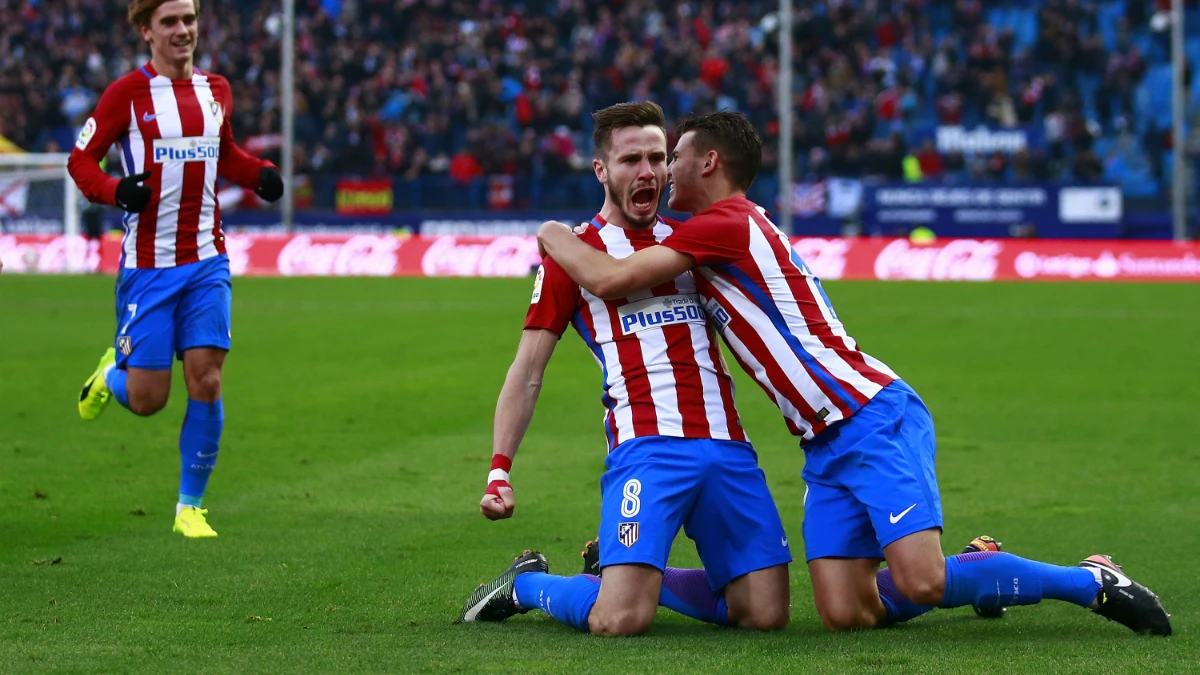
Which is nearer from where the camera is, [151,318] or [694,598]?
[694,598]

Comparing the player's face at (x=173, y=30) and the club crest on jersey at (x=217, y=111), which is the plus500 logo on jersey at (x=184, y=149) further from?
the player's face at (x=173, y=30)

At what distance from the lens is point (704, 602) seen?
5250 mm

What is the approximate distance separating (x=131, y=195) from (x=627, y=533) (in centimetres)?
308

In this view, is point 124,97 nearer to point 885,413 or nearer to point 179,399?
point 885,413

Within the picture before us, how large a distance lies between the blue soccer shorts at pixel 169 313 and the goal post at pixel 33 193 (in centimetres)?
2535

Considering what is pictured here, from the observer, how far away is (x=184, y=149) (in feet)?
23.6

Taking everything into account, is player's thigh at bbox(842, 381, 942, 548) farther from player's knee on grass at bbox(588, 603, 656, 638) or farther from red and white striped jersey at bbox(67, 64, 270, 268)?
red and white striped jersey at bbox(67, 64, 270, 268)

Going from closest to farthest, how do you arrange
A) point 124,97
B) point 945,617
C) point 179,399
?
point 945,617 < point 124,97 < point 179,399

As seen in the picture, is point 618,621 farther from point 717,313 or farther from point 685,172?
point 685,172

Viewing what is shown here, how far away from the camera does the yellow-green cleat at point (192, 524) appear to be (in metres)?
6.84

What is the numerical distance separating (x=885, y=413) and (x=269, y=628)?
213cm

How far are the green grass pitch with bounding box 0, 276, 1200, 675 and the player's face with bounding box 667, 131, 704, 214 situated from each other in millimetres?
1468

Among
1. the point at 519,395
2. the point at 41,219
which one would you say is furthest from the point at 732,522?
the point at 41,219

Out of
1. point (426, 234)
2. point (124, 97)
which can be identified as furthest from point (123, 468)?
point (426, 234)
